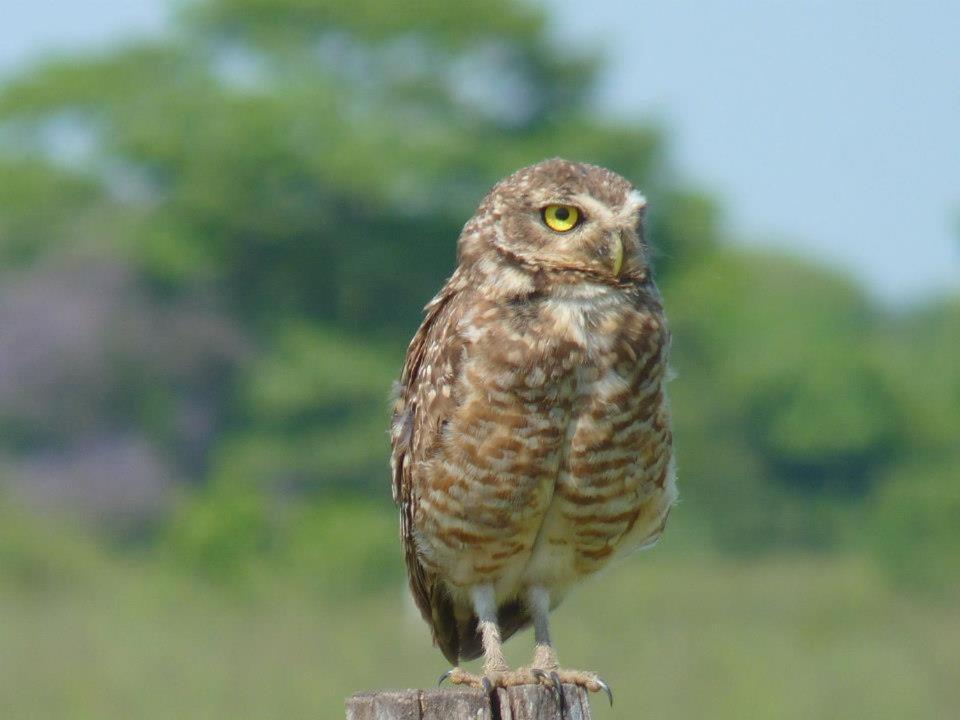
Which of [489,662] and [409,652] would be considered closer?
[489,662]

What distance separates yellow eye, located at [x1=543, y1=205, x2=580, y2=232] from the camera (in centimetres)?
501

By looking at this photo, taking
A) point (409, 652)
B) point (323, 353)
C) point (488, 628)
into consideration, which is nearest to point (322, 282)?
point (323, 353)

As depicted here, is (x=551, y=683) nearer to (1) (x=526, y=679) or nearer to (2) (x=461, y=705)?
(1) (x=526, y=679)

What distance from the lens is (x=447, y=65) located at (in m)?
41.2

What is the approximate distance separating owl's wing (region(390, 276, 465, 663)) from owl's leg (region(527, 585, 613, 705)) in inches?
10.6

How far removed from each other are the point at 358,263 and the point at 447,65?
23.1 feet

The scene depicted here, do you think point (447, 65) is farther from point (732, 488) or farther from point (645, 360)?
point (645, 360)

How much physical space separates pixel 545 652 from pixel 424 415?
2.46 feet

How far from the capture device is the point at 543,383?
4.97 meters

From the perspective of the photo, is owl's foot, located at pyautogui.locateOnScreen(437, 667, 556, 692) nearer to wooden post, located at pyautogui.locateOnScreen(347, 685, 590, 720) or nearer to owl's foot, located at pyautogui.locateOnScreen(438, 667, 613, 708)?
owl's foot, located at pyautogui.locateOnScreen(438, 667, 613, 708)

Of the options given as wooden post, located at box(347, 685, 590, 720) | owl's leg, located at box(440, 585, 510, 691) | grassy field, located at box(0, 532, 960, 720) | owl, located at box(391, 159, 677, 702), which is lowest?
wooden post, located at box(347, 685, 590, 720)

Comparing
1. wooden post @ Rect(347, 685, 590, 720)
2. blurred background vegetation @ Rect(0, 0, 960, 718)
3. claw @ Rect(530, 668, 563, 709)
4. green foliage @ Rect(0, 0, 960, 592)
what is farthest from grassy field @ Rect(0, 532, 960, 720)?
wooden post @ Rect(347, 685, 590, 720)

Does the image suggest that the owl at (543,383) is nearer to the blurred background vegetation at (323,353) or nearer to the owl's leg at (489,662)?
→ the owl's leg at (489,662)

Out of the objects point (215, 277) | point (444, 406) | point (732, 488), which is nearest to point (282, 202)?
point (215, 277)
